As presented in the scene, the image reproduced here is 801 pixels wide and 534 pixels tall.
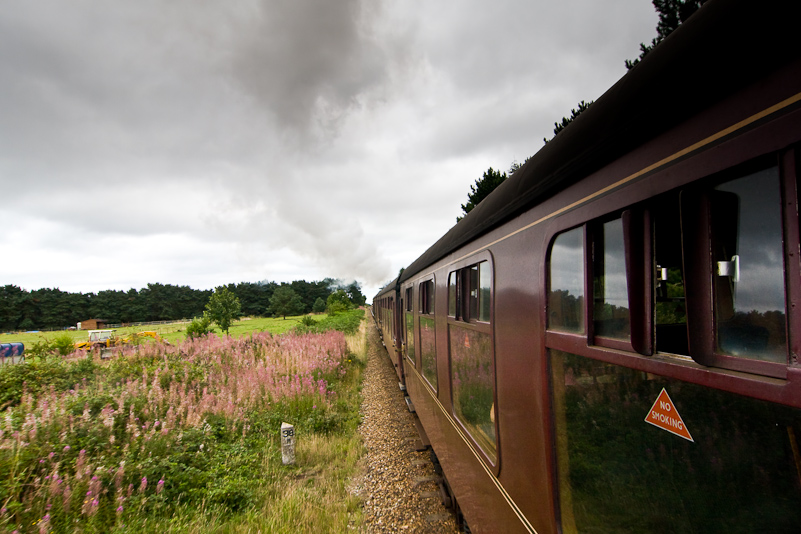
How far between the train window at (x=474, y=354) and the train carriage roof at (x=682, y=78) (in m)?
1.13

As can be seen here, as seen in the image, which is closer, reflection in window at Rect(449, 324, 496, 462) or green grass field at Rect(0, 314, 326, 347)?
reflection in window at Rect(449, 324, 496, 462)

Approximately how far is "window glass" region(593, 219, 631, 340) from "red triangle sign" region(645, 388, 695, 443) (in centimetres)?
21

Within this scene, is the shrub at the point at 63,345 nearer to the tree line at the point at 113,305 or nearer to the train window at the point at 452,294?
the train window at the point at 452,294

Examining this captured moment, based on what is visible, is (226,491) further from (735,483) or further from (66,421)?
(735,483)

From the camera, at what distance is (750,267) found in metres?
0.85

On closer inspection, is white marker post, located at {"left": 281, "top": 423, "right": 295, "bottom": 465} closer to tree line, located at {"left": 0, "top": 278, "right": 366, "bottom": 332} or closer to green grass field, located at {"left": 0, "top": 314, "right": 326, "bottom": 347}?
green grass field, located at {"left": 0, "top": 314, "right": 326, "bottom": 347}

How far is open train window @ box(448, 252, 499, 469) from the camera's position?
8.20ft

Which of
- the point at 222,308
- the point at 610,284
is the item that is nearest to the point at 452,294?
the point at 610,284

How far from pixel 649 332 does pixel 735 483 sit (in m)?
0.41

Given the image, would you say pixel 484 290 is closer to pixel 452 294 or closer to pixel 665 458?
pixel 452 294

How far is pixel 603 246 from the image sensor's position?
4.53ft

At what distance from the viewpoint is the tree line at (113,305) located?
79.6 m

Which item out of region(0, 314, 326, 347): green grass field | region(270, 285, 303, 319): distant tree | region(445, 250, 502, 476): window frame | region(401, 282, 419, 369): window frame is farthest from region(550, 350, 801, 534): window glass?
region(270, 285, 303, 319): distant tree

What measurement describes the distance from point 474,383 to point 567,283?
1.51 m
